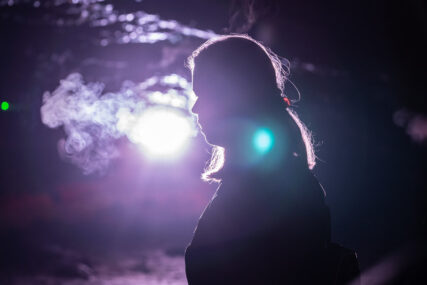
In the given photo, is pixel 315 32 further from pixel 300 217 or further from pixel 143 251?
pixel 143 251

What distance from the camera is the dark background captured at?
6449mm

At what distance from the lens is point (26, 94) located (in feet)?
32.3

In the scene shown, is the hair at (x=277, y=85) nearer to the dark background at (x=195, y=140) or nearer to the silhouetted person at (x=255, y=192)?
the silhouetted person at (x=255, y=192)

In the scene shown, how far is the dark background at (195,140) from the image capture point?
21.2 feet

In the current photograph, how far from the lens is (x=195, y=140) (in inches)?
520

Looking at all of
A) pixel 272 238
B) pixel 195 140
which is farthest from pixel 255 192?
pixel 195 140

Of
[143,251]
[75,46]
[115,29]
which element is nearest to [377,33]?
[115,29]

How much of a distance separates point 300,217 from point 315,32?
5.59 m

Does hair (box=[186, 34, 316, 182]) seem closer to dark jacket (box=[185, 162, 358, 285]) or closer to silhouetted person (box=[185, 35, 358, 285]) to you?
silhouetted person (box=[185, 35, 358, 285])

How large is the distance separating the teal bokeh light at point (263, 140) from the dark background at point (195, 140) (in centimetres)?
251

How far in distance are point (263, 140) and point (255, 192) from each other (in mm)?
240

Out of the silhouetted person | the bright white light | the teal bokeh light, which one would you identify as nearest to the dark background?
the bright white light

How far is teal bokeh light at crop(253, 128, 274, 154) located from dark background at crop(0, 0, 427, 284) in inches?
98.8

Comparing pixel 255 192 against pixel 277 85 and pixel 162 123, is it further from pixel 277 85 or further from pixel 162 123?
pixel 162 123
